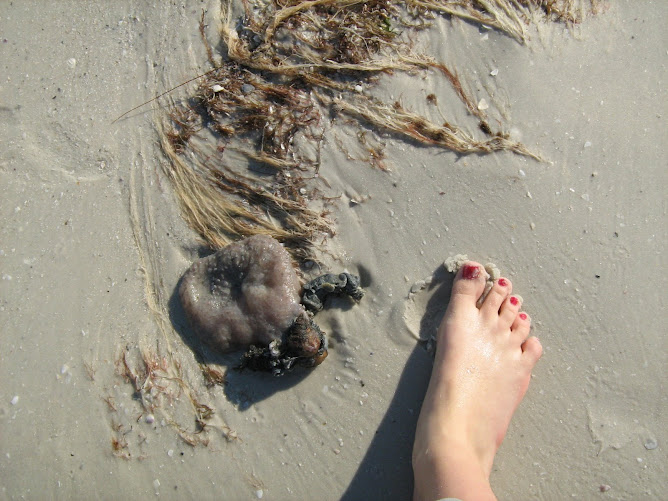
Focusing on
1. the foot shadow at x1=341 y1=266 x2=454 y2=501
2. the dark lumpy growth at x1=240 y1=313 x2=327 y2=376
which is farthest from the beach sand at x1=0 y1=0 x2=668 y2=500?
the dark lumpy growth at x1=240 y1=313 x2=327 y2=376

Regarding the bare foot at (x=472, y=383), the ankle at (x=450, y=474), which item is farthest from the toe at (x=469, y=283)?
the ankle at (x=450, y=474)

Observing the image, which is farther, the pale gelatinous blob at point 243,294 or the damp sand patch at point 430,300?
the damp sand patch at point 430,300

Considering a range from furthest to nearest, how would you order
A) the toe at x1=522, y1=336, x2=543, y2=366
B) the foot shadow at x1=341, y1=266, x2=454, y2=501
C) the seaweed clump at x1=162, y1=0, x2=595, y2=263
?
the seaweed clump at x1=162, y1=0, x2=595, y2=263
the toe at x1=522, y1=336, x2=543, y2=366
the foot shadow at x1=341, y1=266, x2=454, y2=501

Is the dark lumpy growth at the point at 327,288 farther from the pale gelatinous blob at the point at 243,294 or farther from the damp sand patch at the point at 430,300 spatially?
the damp sand patch at the point at 430,300

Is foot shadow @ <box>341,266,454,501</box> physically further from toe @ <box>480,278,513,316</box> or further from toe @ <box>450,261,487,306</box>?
toe @ <box>480,278,513,316</box>

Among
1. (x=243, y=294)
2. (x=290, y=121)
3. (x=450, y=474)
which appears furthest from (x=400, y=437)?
(x=290, y=121)

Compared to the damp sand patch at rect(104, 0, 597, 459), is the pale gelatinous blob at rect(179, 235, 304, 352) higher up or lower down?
lower down

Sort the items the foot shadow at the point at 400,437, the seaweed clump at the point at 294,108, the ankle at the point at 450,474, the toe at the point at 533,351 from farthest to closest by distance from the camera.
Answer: the seaweed clump at the point at 294,108, the toe at the point at 533,351, the foot shadow at the point at 400,437, the ankle at the point at 450,474

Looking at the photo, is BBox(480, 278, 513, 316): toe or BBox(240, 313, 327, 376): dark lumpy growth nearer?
BBox(240, 313, 327, 376): dark lumpy growth
